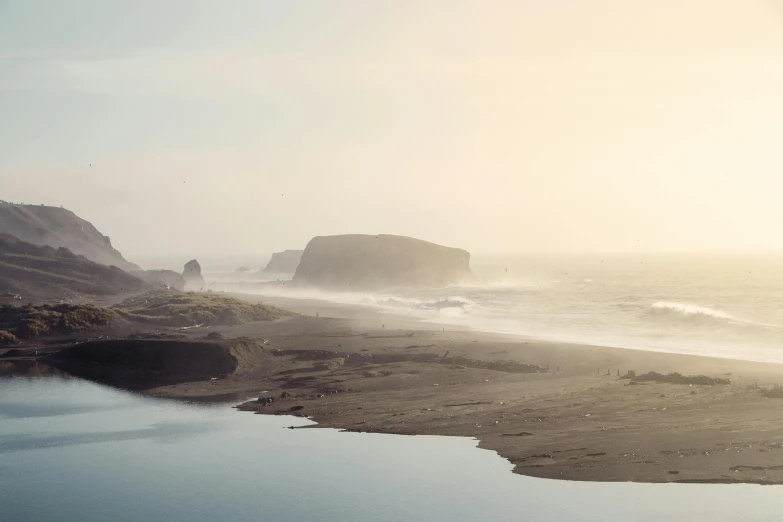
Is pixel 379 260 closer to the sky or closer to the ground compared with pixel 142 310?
closer to the sky

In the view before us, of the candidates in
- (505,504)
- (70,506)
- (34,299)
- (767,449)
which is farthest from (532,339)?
(34,299)

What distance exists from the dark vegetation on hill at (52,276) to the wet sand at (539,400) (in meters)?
58.8

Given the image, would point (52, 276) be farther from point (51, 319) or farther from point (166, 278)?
point (51, 319)

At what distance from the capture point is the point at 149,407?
150 ft

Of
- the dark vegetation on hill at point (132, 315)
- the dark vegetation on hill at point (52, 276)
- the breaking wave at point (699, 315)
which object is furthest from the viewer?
the dark vegetation on hill at point (52, 276)

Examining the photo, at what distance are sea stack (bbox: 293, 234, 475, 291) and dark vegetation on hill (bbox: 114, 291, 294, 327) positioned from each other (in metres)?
60.0

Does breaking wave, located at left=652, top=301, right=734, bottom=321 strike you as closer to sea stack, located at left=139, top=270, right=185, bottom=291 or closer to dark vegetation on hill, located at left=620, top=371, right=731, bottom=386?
dark vegetation on hill, located at left=620, top=371, right=731, bottom=386

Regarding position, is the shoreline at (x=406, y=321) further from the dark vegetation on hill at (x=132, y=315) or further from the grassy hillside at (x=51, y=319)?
the grassy hillside at (x=51, y=319)

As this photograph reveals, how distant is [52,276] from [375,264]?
66.4 meters

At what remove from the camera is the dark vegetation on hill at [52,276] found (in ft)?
362

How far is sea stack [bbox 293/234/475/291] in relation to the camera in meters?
158

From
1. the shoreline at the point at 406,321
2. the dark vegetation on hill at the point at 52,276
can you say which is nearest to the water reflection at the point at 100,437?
the shoreline at the point at 406,321

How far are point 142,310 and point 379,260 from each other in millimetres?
77856

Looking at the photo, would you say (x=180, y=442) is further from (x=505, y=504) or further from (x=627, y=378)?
(x=627, y=378)
